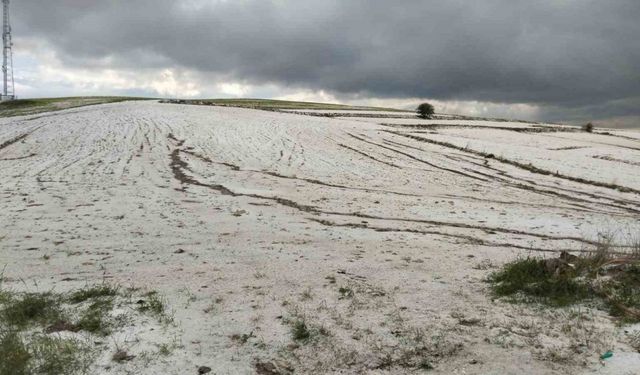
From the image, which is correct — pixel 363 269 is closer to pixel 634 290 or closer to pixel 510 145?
pixel 634 290

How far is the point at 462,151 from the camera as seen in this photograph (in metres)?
27.2

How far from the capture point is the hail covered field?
5.44 m

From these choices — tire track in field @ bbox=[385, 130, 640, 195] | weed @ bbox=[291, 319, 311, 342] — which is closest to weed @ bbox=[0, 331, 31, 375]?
weed @ bbox=[291, 319, 311, 342]

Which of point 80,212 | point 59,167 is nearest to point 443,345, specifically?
point 80,212

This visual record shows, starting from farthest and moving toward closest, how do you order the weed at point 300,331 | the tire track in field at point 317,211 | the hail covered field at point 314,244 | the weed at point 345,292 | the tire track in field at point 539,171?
the tire track in field at point 539,171 → the tire track in field at point 317,211 → the weed at point 345,292 → the weed at point 300,331 → the hail covered field at point 314,244

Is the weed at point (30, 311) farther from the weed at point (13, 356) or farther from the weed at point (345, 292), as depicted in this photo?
the weed at point (345, 292)

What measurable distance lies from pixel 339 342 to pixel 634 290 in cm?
416

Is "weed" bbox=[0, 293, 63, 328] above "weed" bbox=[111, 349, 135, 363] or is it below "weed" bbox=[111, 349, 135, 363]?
above

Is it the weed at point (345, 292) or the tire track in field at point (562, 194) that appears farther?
the tire track in field at point (562, 194)

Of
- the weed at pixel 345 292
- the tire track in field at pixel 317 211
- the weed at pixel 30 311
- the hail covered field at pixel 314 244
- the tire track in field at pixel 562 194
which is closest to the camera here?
the hail covered field at pixel 314 244

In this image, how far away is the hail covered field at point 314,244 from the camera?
17.9ft

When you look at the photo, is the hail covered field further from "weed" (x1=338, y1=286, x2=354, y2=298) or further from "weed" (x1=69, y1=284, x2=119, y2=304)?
"weed" (x1=69, y1=284, x2=119, y2=304)

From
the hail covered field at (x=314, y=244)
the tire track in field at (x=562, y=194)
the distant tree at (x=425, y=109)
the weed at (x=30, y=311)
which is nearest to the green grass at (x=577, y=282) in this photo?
the hail covered field at (x=314, y=244)

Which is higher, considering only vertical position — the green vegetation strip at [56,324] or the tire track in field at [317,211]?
the tire track in field at [317,211]
